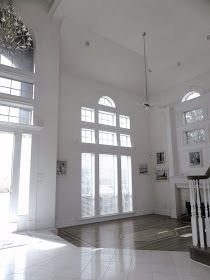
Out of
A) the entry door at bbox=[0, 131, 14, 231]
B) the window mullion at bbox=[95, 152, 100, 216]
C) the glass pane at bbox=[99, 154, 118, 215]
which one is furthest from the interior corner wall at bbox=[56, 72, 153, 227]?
the entry door at bbox=[0, 131, 14, 231]

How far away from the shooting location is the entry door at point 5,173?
17.3ft

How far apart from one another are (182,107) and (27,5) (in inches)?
241

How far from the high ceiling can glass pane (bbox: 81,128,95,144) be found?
2.04 m

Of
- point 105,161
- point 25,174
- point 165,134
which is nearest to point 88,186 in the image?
point 105,161

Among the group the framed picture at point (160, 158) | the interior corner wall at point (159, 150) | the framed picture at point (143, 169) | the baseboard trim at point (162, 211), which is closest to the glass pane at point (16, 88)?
the framed picture at point (143, 169)

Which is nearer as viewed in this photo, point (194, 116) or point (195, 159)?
point (195, 159)

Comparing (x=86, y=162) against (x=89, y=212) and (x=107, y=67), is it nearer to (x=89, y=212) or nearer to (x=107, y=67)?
(x=89, y=212)

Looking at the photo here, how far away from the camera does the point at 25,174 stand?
225 inches

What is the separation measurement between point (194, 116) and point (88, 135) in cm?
393

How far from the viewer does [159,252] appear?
4.02 metres

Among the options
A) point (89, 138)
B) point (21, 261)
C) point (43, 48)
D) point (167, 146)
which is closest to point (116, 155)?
point (89, 138)

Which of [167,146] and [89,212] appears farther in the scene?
[167,146]

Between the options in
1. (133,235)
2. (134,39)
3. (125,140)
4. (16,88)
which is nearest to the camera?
(133,235)

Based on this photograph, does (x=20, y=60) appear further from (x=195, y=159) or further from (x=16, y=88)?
(x=195, y=159)
